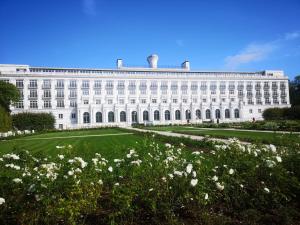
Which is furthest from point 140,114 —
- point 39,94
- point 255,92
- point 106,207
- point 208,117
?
point 106,207

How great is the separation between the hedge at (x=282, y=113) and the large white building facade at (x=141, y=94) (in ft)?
24.1

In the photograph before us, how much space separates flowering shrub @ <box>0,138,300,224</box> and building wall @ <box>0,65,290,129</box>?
217 ft

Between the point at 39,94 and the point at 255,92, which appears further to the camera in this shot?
the point at 255,92

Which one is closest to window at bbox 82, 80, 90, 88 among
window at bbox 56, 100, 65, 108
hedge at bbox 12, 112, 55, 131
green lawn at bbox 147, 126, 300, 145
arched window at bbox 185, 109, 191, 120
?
window at bbox 56, 100, 65, 108

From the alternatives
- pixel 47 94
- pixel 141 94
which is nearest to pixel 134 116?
pixel 141 94

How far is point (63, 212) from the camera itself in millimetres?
4656

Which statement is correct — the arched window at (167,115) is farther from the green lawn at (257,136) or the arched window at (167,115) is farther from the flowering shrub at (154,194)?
the flowering shrub at (154,194)

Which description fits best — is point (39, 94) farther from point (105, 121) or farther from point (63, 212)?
point (63, 212)

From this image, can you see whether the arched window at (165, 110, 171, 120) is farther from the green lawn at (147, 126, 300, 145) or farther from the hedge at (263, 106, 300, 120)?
the green lawn at (147, 126, 300, 145)

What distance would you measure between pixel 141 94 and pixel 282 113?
44.9 m

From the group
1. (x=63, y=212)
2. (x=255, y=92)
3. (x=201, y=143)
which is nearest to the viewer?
(x=63, y=212)

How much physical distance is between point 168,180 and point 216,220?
138 centimetres

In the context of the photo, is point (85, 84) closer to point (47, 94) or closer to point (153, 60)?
point (47, 94)

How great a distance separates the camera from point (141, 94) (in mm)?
82500
